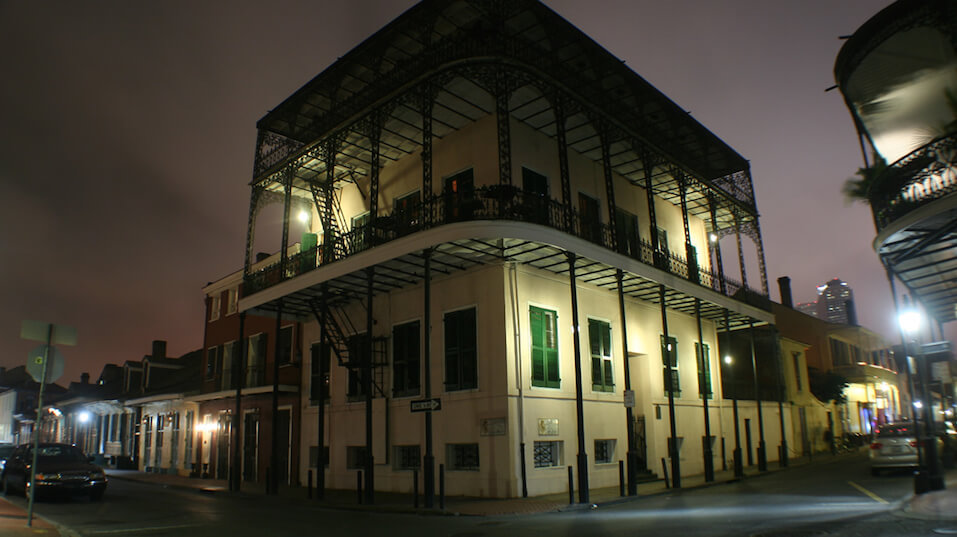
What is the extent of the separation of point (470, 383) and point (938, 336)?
49.2 feet

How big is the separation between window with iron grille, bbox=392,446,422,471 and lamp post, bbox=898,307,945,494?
1221 cm

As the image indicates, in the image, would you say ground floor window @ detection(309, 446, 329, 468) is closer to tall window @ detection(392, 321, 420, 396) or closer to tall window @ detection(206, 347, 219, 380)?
tall window @ detection(392, 321, 420, 396)

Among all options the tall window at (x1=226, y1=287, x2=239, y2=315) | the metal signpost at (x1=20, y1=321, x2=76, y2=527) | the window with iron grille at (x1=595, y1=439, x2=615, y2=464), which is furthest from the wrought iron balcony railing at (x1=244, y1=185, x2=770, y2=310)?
the metal signpost at (x1=20, y1=321, x2=76, y2=527)

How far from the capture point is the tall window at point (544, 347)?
17.5 m

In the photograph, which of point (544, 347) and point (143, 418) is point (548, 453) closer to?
point (544, 347)

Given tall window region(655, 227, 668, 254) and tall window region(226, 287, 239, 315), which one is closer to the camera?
tall window region(655, 227, 668, 254)

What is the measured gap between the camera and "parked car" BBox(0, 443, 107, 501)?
1578cm

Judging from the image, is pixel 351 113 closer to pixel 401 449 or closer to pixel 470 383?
pixel 470 383

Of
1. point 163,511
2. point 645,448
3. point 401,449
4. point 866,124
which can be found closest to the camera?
point 163,511

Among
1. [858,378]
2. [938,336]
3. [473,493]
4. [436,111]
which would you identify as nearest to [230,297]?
[436,111]

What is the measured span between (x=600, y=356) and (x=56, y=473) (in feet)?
50.0

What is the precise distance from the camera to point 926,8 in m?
12.4

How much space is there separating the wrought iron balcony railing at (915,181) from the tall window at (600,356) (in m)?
8.65

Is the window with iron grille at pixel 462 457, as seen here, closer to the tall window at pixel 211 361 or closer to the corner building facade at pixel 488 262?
the corner building facade at pixel 488 262
